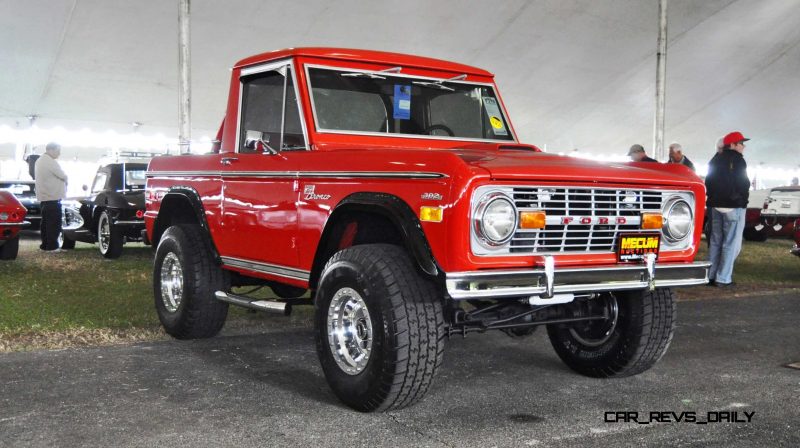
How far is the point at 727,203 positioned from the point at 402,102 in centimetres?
617

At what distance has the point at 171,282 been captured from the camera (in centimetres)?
650

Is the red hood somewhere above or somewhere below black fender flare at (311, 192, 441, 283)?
above

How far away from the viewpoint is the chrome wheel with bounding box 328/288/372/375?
4410mm

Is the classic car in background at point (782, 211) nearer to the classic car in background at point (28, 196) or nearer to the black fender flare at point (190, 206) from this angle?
the black fender flare at point (190, 206)

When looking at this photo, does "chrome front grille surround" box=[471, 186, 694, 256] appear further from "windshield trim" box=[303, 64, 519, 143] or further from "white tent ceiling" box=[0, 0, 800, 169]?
"white tent ceiling" box=[0, 0, 800, 169]

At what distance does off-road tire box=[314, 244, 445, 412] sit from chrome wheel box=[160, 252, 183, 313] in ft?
8.19

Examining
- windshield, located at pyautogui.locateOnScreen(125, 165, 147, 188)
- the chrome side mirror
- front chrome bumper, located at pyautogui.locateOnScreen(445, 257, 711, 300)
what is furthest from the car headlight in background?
front chrome bumper, located at pyautogui.locateOnScreen(445, 257, 711, 300)

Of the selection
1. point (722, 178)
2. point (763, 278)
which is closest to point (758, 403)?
point (722, 178)

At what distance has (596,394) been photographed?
4.81 metres

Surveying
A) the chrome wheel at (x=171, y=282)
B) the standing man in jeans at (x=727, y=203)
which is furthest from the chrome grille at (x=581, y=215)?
the standing man in jeans at (x=727, y=203)

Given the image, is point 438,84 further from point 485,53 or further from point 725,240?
point 485,53

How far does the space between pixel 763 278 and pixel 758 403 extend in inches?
288

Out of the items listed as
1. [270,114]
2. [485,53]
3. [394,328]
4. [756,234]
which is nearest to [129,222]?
[270,114]

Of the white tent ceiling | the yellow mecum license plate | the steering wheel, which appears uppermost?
the white tent ceiling
